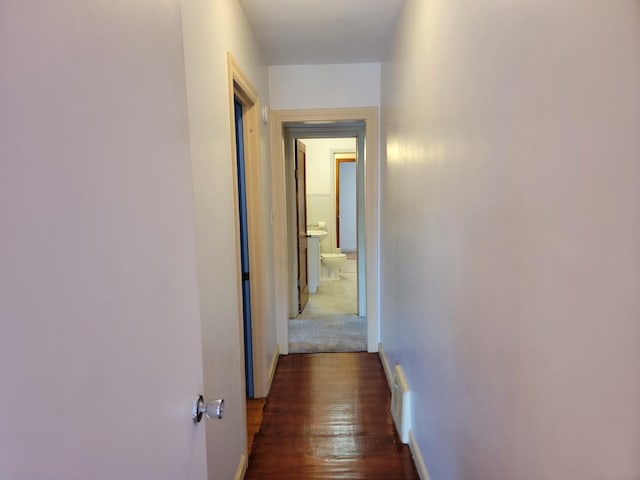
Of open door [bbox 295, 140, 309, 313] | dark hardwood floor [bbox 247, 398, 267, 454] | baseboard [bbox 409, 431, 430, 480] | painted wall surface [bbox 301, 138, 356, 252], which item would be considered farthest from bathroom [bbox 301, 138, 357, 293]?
baseboard [bbox 409, 431, 430, 480]

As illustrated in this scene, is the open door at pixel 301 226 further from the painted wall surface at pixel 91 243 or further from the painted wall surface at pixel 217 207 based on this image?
the painted wall surface at pixel 91 243

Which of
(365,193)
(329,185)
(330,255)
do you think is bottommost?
(330,255)

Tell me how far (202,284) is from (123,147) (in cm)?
87

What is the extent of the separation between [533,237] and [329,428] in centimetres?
208

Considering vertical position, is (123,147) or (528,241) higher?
(123,147)

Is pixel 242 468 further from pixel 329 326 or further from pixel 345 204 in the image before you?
pixel 345 204

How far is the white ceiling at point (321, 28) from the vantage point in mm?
2311

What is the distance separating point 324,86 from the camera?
3.40 m

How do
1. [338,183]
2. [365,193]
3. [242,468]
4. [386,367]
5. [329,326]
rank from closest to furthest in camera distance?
[242,468] < [386,367] < [365,193] < [329,326] < [338,183]

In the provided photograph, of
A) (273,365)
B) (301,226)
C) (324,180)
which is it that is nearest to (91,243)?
(273,365)

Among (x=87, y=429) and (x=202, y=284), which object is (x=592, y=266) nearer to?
(x=87, y=429)

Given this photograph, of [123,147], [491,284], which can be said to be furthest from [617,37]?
[123,147]

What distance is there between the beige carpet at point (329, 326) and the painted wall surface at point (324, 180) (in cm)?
234

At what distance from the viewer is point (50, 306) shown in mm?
507
